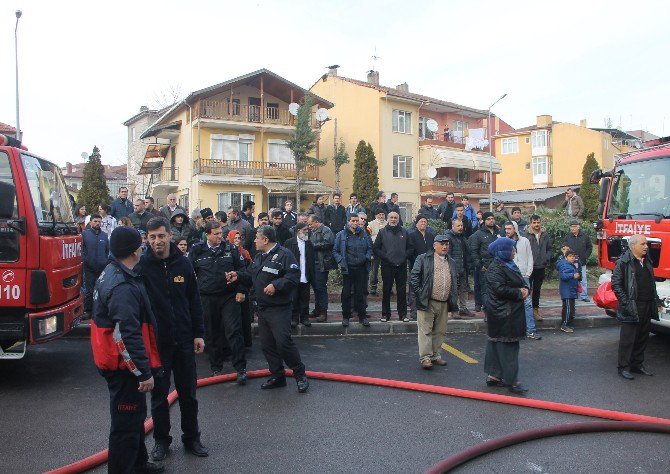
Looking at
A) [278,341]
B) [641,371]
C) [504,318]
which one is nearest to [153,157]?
[278,341]

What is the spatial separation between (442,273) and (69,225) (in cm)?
493

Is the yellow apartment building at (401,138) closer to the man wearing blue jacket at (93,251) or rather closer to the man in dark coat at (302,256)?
the man in dark coat at (302,256)

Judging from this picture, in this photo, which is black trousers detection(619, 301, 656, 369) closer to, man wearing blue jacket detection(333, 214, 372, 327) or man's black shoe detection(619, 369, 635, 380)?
man's black shoe detection(619, 369, 635, 380)

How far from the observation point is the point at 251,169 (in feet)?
105

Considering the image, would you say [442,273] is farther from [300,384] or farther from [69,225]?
[69,225]

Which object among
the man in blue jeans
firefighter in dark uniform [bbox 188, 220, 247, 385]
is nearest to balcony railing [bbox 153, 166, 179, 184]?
the man in blue jeans

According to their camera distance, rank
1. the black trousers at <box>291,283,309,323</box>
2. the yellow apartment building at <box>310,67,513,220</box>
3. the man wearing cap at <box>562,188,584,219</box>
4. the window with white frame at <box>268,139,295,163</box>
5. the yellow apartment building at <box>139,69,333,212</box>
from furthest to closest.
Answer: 1. the yellow apartment building at <box>310,67,513,220</box>
2. the window with white frame at <box>268,139,295,163</box>
3. the yellow apartment building at <box>139,69,333,212</box>
4. the man wearing cap at <box>562,188,584,219</box>
5. the black trousers at <box>291,283,309,323</box>

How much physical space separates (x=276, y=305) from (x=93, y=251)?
4.49 meters

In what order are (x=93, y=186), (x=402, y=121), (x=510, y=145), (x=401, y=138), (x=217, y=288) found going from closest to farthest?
(x=217, y=288) → (x=93, y=186) → (x=401, y=138) → (x=402, y=121) → (x=510, y=145)

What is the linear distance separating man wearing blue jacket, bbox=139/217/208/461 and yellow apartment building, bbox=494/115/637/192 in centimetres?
5479

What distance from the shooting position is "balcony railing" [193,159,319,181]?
30859 millimetres

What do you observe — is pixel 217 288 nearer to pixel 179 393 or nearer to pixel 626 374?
pixel 179 393

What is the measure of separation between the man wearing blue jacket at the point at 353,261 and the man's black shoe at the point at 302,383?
335 cm

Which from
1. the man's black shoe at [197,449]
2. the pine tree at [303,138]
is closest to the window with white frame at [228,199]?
the pine tree at [303,138]
